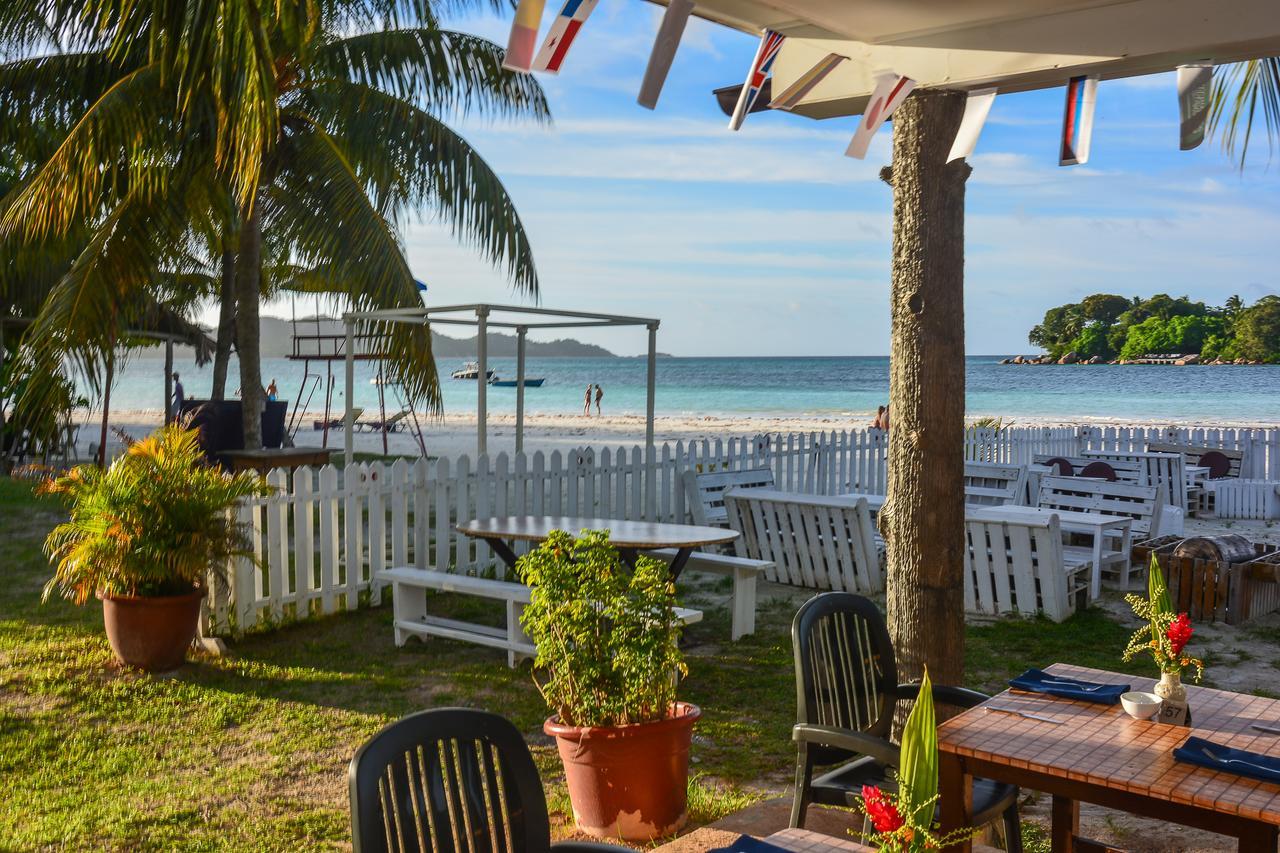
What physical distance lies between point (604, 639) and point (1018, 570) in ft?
15.7

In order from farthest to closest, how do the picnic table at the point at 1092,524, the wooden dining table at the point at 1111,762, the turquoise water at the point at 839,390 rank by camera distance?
the turquoise water at the point at 839,390
the picnic table at the point at 1092,524
the wooden dining table at the point at 1111,762

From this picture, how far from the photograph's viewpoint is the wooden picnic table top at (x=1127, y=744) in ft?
8.20

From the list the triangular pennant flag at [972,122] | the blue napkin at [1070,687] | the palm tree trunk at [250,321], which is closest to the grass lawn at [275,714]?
the blue napkin at [1070,687]

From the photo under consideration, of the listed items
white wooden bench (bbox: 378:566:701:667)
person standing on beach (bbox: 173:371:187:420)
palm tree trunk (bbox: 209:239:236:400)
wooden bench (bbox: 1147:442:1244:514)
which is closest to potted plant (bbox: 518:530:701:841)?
white wooden bench (bbox: 378:566:701:667)

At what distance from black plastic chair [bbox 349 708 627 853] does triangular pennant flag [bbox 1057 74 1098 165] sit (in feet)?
9.22

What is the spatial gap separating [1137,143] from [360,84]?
71.2 m

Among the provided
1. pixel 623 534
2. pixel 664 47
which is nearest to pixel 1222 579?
pixel 623 534

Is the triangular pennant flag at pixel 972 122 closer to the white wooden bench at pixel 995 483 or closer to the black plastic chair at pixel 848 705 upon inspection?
the black plastic chair at pixel 848 705

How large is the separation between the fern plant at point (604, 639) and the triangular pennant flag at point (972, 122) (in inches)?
76.7

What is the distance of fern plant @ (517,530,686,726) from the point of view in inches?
156

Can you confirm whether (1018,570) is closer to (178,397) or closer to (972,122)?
(972,122)

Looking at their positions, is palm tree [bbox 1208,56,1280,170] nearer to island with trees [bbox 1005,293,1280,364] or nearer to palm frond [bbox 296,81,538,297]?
palm frond [bbox 296,81,538,297]

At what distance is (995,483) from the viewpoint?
10.4 m

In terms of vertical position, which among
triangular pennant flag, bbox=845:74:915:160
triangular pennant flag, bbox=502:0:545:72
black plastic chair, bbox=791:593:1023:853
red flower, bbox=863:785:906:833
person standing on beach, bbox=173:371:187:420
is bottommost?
black plastic chair, bbox=791:593:1023:853
